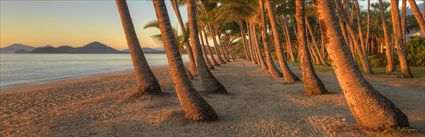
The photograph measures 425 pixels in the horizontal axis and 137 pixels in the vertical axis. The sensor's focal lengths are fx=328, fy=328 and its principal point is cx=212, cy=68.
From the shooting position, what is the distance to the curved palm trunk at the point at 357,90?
5.24 meters

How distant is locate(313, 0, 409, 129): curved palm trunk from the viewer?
5242 millimetres

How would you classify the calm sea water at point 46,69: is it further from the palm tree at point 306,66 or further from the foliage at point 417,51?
the foliage at point 417,51

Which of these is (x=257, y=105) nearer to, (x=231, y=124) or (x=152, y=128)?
(x=231, y=124)

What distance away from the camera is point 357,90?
5.34 m

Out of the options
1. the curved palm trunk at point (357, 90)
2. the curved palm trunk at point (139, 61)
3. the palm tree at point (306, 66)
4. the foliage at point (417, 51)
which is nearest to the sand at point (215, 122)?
the curved palm trunk at point (357, 90)

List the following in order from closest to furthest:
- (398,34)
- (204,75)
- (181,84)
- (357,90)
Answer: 1. (357,90)
2. (181,84)
3. (204,75)
4. (398,34)

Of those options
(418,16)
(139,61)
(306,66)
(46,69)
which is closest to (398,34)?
(418,16)

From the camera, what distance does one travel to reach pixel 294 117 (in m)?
7.10

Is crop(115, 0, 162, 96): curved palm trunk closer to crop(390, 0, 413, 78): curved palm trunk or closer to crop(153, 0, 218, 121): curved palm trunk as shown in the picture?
crop(153, 0, 218, 121): curved palm trunk

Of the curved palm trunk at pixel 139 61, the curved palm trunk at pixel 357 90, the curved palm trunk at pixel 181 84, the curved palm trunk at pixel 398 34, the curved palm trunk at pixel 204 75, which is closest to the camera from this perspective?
the curved palm trunk at pixel 357 90

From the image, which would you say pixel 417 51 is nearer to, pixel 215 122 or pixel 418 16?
pixel 418 16

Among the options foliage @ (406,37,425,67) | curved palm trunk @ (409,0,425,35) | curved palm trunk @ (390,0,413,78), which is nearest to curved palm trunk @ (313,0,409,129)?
curved palm trunk @ (409,0,425,35)

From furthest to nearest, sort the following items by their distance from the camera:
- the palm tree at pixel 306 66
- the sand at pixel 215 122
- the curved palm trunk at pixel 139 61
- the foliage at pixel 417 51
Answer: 1. the foliage at pixel 417 51
2. the curved palm trunk at pixel 139 61
3. the palm tree at pixel 306 66
4. the sand at pixel 215 122

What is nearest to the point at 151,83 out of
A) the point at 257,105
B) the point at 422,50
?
the point at 257,105
